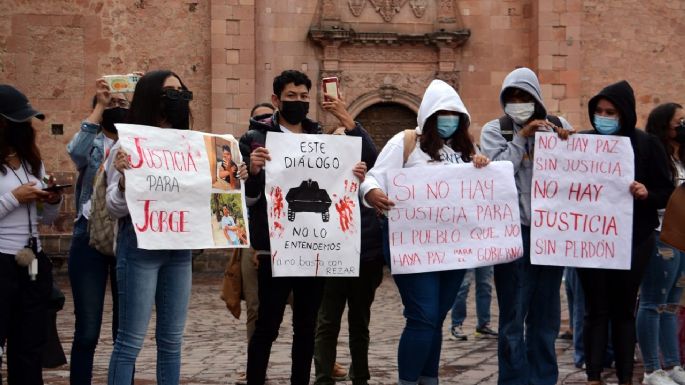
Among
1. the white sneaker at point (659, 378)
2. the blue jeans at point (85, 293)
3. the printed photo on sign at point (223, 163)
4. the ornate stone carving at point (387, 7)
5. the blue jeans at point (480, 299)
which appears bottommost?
the white sneaker at point (659, 378)

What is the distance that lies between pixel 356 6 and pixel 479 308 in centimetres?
1203

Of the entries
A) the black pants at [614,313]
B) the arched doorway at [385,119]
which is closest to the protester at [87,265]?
the black pants at [614,313]

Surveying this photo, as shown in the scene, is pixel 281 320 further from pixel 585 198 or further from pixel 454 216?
pixel 585 198

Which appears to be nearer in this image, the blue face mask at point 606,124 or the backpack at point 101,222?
the backpack at point 101,222

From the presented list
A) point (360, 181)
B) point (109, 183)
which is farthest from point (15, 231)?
point (360, 181)

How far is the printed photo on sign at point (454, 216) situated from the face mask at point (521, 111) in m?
0.40

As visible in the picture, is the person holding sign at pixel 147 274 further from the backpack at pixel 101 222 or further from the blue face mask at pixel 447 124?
the blue face mask at pixel 447 124

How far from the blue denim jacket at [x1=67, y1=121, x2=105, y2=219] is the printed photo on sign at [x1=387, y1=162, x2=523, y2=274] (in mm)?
1858

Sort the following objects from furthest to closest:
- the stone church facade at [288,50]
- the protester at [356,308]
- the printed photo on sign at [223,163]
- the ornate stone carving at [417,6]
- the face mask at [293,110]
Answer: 1. the ornate stone carving at [417,6]
2. the stone church facade at [288,50]
3. the protester at [356,308]
4. the face mask at [293,110]
5. the printed photo on sign at [223,163]

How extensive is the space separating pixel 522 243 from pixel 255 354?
1917 millimetres

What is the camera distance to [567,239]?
7.51 metres

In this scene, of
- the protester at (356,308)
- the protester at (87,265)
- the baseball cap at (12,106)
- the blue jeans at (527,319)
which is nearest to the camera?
the baseball cap at (12,106)

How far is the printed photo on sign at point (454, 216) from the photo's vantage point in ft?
23.2

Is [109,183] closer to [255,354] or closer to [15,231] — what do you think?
[15,231]
